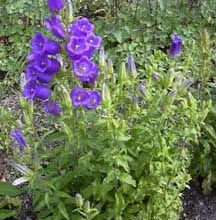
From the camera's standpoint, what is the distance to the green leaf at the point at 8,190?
289 cm

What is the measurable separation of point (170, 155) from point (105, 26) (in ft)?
4.96

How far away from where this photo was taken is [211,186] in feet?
10.7

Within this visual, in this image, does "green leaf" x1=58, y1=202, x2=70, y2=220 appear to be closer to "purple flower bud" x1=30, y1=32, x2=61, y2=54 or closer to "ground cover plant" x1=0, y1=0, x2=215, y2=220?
"ground cover plant" x1=0, y1=0, x2=215, y2=220

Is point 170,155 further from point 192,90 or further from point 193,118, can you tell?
point 192,90

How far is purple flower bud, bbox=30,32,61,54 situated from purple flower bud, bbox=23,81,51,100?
128mm

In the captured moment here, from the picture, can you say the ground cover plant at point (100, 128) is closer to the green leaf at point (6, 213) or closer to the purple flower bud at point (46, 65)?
the purple flower bud at point (46, 65)

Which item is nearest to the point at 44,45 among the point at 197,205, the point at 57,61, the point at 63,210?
the point at 57,61

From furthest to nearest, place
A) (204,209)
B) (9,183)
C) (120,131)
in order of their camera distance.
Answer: (204,209), (9,183), (120,131)

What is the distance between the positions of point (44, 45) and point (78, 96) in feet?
0.73

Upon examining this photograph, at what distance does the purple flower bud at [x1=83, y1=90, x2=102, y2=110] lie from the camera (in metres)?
2.33

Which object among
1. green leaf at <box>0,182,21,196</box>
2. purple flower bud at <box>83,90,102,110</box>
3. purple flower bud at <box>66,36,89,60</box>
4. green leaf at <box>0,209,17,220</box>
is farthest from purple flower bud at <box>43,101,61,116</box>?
green leaf at <box>0,209,17,220</box>

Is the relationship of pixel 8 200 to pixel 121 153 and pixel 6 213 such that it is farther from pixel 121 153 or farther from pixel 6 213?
pixel 121 153

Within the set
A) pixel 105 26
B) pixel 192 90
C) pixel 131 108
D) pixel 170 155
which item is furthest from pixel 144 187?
pixel 105 26

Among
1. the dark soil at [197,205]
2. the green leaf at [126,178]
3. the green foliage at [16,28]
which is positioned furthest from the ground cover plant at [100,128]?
the green foliage at [16,28]
